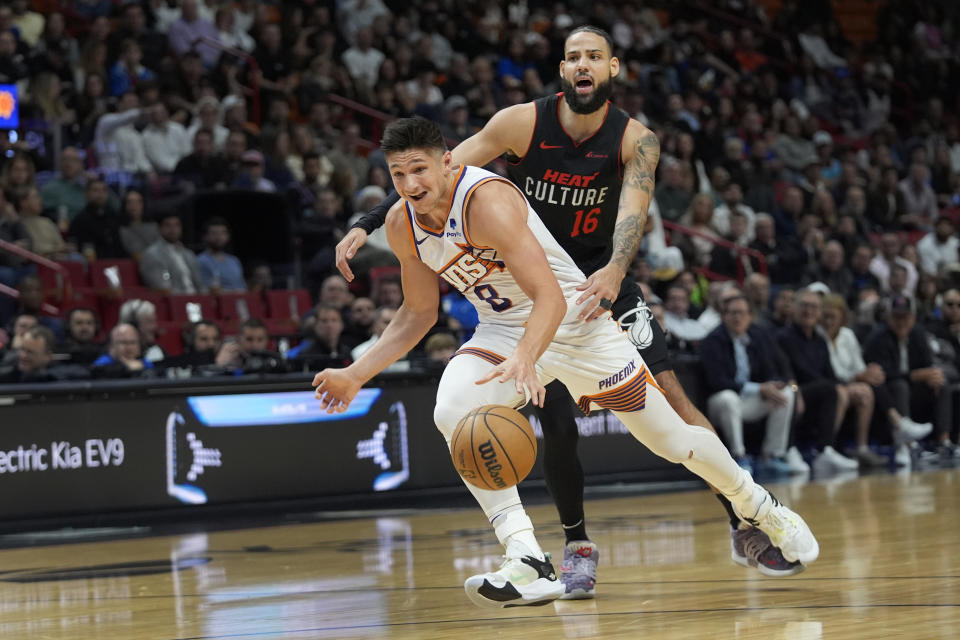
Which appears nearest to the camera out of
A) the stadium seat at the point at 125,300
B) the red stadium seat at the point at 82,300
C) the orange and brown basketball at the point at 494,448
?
the orange and brown basketball at the point at 494,448

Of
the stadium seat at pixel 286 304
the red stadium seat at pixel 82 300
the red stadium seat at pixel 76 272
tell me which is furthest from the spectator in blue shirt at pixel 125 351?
the stadium seat at pixel 286 304

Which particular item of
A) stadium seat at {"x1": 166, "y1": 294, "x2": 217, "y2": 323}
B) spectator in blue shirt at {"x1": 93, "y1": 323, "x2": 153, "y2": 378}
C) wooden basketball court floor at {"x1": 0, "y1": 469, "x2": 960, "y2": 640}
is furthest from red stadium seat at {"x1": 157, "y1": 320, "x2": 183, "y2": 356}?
wooden basketball court floor at {"x1": 0, "y1": 469, "x2": 960, "y2": 640}

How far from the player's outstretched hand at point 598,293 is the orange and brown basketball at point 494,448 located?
612 millimetres

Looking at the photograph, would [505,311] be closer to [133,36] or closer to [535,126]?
Result: [535,126]

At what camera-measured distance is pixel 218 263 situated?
1248 cm

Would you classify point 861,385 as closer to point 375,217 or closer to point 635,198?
point 635,198

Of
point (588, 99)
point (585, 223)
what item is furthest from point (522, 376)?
point (588, 99)

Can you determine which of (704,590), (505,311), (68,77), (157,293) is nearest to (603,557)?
(704,590)

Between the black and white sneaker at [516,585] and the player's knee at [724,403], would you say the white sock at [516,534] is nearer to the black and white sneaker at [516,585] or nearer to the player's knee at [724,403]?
the black and white sneaker at [516,585]

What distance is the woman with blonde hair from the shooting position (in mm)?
12125

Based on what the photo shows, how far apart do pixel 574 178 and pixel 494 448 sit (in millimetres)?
1656

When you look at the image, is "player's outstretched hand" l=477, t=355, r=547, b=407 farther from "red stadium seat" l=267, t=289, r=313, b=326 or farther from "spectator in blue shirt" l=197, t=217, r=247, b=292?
"spectator in blue shirt" l=197, t=217, r=247, b=292

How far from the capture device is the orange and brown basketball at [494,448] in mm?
4414

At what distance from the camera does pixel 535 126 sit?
18.8 ft
